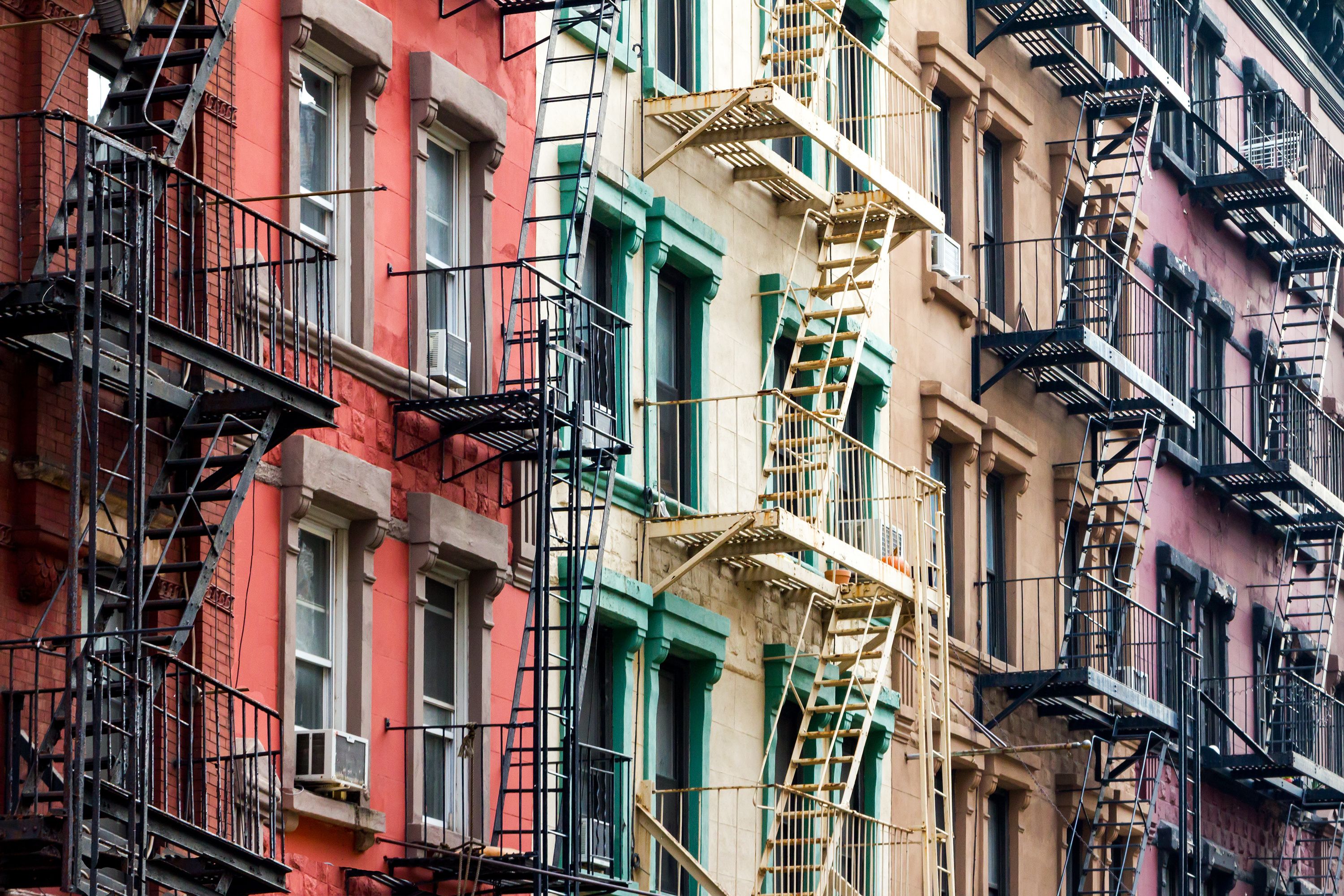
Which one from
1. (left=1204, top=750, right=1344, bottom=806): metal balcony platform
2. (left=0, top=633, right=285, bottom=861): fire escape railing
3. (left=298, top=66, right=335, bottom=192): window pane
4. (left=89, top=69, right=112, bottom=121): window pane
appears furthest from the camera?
(left=1204, top=750, right=1344, bottom=806): metal balcony platform

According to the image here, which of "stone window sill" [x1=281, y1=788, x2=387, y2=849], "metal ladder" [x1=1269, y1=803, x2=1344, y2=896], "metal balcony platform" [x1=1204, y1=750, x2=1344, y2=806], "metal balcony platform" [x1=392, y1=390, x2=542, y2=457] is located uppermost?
"metal balcony platform" [x1=392, y1=390, x2=542, y2=457]

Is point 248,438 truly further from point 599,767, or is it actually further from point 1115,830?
point 1115,830

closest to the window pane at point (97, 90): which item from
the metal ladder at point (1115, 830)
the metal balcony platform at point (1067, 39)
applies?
the metal balcony platform at point (1067, 39)

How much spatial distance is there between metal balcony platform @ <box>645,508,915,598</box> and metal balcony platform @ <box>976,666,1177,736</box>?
17.6 ft

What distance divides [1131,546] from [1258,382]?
18.5 feet

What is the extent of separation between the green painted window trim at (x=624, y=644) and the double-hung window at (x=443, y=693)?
195 centimetres

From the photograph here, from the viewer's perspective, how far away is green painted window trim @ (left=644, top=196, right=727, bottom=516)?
25875 millimetres

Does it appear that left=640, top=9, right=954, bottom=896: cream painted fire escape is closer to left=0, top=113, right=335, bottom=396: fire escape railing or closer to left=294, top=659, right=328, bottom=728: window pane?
left=294, top=659, right=328, bottom=728: window pane

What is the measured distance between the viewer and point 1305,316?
46.0 metres

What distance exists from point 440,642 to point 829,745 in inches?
234

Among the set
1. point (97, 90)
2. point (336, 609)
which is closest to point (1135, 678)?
point (336, 609)

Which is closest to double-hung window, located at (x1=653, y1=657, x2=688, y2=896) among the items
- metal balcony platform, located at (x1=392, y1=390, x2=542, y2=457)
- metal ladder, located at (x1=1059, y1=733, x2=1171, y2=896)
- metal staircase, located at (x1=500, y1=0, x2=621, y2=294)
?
metal balcony platform, located at (x1=392, y1=390, x2=542, y2=457)

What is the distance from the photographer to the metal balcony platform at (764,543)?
991 inches

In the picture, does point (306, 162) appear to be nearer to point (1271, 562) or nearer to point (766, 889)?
point (766, 889)
